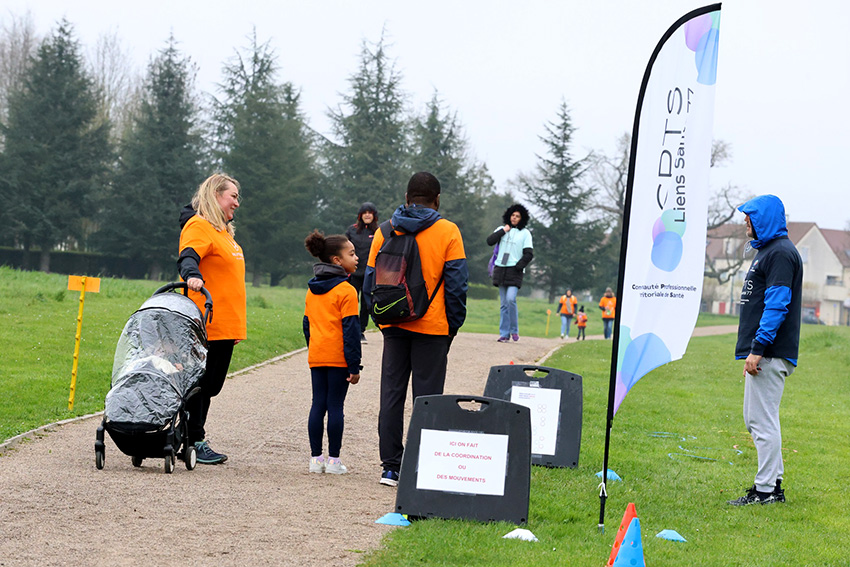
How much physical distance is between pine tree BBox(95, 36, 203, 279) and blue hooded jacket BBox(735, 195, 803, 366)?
4437cm

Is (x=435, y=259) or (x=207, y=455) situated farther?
(x=207, y=455)

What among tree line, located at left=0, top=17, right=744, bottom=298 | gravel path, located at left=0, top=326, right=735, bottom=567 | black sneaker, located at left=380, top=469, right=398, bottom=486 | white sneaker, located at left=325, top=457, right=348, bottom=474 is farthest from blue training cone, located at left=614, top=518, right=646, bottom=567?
tree line, located at left=0, top=17, right=744, bottom=298

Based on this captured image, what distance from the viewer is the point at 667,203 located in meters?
5.47

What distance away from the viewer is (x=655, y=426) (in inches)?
410

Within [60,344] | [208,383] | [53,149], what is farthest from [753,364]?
[53,149]

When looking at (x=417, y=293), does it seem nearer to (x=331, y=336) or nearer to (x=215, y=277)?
(x=331, y=336)

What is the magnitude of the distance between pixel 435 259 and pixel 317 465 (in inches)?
75.0

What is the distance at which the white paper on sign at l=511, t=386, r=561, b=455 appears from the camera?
7.60m

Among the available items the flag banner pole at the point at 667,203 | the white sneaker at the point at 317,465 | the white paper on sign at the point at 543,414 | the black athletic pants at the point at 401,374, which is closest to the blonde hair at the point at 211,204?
the black athletic pants at the point at 401,374

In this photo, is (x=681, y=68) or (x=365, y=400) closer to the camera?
(x=681, y=68)

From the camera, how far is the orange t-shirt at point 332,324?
699 cm

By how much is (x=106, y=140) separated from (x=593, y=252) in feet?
103

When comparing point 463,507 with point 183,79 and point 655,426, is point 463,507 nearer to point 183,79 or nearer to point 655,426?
point 655,426

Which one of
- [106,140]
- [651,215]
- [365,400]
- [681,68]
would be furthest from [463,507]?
[106,140]
